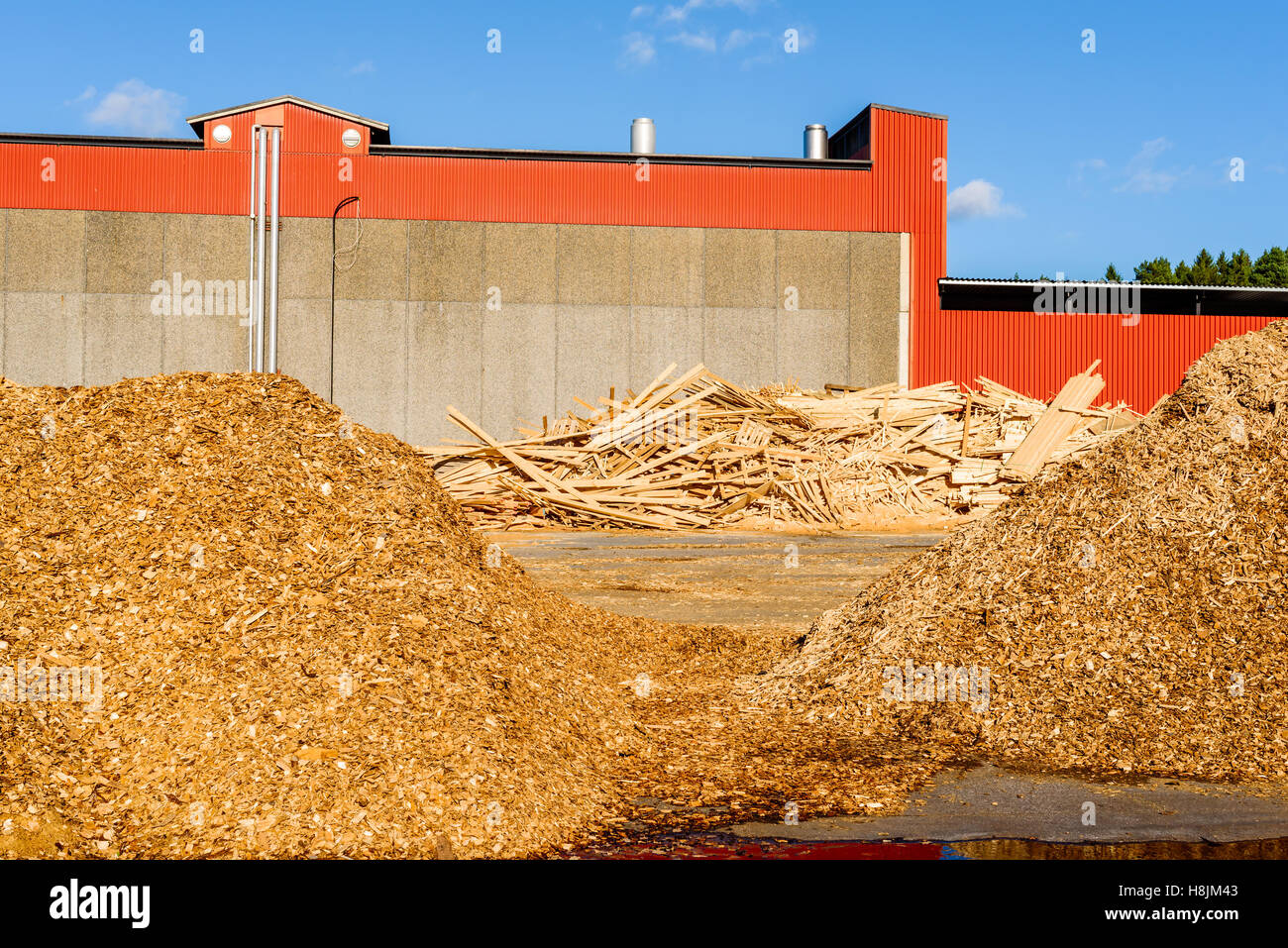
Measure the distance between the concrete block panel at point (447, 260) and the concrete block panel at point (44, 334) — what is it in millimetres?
8495

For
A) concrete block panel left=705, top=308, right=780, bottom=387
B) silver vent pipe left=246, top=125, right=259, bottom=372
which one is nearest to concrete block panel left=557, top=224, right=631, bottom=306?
concrete block panel left=705, top=308, right=780, bottom=387

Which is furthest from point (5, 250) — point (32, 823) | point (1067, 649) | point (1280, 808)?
point (1280, 808)

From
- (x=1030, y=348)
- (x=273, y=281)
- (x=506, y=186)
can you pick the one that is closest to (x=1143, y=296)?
(x=1030, y=348)

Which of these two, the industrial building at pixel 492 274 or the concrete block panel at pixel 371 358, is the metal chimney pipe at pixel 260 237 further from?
the concrete block panel at pixel 371 358

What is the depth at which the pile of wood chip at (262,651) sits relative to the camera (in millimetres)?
5418

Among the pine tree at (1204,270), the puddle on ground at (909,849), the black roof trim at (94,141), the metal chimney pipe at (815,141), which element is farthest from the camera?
the pine tree at (1204,270)

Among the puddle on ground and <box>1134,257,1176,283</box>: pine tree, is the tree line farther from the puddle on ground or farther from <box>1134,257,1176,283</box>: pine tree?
the puddle on ground

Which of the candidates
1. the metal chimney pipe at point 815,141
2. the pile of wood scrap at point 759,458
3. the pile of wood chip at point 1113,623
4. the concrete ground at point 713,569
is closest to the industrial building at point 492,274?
the metal chimney pipe at point 815,141

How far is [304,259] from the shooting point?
87.5 ft

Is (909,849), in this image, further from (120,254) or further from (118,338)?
(120,254)

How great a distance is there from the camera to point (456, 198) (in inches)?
1062

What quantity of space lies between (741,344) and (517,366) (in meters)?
5.97

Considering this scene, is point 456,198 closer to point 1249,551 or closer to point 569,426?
point 569,426
